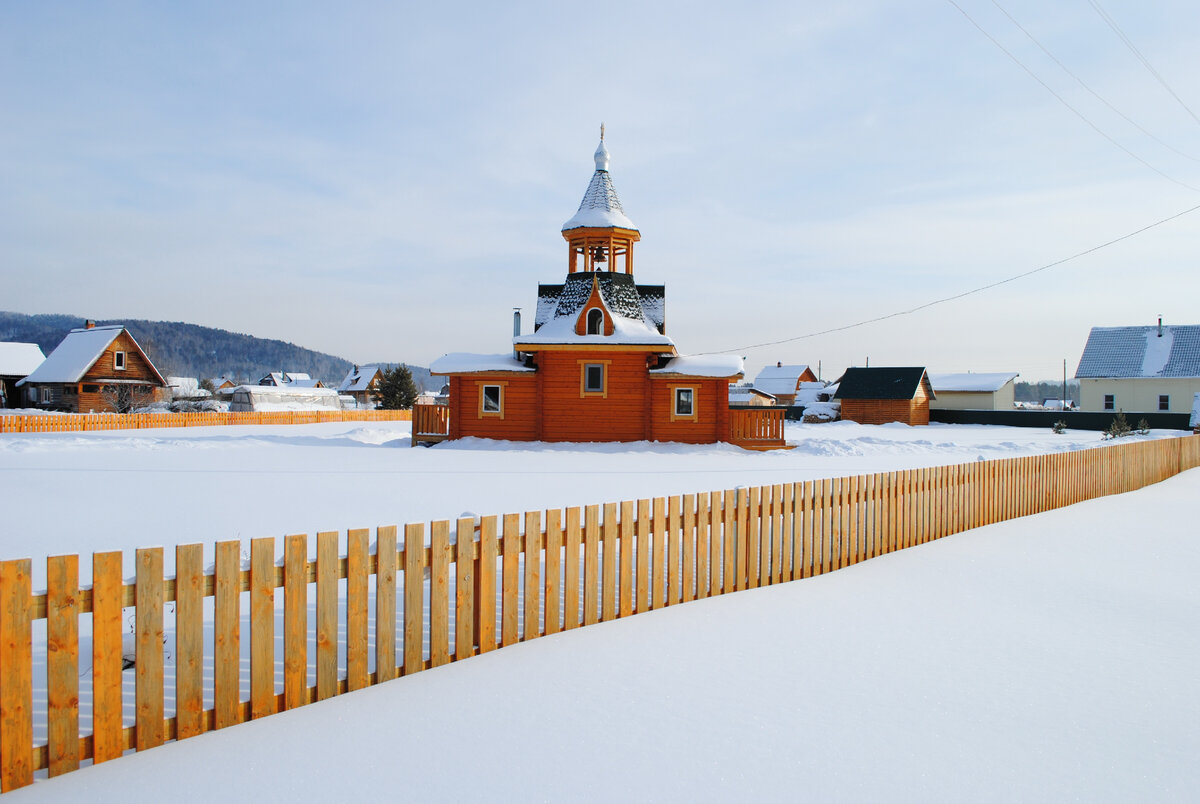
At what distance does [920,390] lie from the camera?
4988 cm

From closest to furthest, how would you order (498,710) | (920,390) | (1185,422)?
(498,710) → (1185,422) → (920,390)

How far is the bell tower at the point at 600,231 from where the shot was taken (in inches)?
1032

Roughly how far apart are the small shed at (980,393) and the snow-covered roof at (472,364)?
45.8 m

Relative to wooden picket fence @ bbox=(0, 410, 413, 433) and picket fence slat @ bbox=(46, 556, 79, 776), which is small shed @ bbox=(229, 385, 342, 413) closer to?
wooden picket fence @ bbox=(0, 410, 413, 433)

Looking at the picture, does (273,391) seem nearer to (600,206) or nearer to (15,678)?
(600,206)

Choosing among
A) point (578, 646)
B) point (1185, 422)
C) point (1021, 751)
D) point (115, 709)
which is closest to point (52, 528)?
point (115, 709)

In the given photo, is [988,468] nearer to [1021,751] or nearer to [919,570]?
[919,570]

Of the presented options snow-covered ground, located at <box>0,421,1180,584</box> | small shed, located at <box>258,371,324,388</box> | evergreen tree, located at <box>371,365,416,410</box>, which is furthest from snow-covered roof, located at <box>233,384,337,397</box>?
snow-covered ground, located at <box>0,421,1180,584</box>

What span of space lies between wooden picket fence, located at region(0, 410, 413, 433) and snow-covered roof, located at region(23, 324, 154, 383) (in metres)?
11.7

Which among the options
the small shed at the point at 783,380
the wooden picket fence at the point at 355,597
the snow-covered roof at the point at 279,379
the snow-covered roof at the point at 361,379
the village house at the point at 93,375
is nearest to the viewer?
the wooden picket fence at the point at 355,597

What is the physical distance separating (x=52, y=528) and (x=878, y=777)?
10116mm

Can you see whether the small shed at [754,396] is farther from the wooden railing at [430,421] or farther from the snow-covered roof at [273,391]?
the wooden railing at [430,421]

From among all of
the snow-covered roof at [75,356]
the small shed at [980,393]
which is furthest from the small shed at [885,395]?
the snow-covered roof at [75,356]

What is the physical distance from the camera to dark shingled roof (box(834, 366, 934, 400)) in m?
48.6
